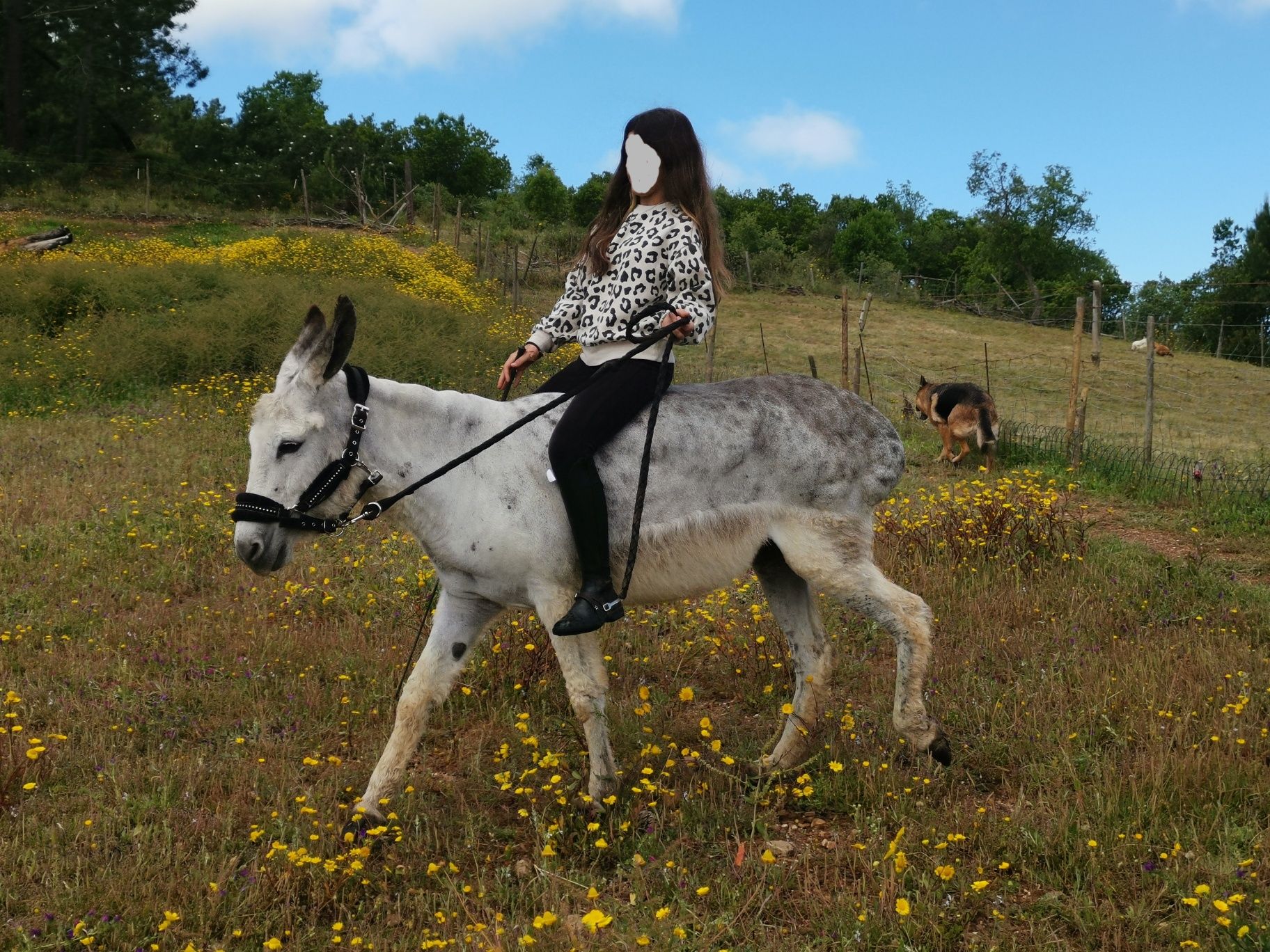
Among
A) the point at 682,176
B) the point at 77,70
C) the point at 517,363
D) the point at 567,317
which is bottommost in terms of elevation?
the point at 517,363

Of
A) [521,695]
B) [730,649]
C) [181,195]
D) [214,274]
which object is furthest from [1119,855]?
[181,195]

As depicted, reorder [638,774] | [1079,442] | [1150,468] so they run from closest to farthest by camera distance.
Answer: [638,774] < [1150,468] < [1079,442]

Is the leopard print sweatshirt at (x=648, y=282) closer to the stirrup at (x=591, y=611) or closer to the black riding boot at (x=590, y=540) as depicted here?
the black riding boot at (x=590, y=540)

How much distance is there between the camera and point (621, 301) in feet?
13.3

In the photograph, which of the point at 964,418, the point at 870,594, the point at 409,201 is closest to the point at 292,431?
the point at 870,594

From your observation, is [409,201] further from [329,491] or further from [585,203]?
[329,491]

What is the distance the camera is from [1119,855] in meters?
3.42

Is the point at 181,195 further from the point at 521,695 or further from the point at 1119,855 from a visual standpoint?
the point at 1119,855

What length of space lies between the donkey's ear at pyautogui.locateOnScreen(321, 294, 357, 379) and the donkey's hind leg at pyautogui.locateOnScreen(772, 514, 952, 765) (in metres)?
1.87

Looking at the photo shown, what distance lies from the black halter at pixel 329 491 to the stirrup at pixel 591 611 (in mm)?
850

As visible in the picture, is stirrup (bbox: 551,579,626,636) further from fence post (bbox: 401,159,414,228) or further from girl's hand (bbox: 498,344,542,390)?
fence post (bbox: 401,159,414,228)

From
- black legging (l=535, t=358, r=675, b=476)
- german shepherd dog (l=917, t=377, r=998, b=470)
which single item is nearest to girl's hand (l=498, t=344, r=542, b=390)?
black legging (l=535, t=358, r=675, b=476)

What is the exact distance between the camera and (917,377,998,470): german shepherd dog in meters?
13.1

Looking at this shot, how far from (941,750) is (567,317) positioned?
2.47 metres
